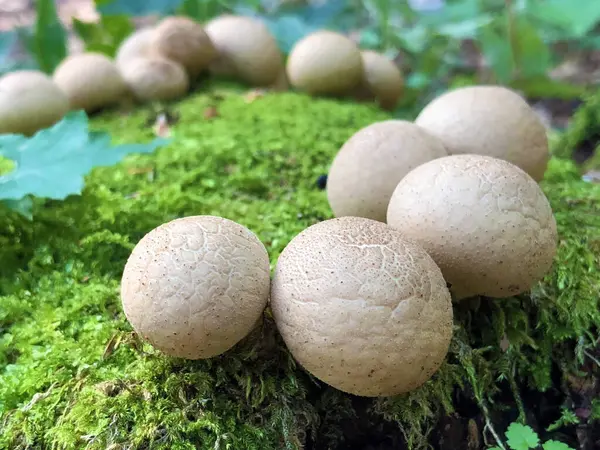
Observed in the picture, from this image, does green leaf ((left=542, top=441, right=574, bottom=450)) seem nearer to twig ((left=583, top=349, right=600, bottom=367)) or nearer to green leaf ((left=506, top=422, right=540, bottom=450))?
green leaf ((left=506, top=422, right=540, bottom=450))

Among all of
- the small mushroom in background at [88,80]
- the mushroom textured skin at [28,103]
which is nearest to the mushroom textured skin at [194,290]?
the mushroom textured skin at [28,103]

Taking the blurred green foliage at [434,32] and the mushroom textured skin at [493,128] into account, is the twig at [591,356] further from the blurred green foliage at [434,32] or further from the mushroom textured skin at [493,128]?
the blurred green foliage at [434,32]

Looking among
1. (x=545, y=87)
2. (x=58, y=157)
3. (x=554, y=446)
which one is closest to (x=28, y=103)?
(x=58, y=157)

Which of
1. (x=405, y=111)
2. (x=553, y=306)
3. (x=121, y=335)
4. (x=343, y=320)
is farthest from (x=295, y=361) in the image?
(x=405, y=111)

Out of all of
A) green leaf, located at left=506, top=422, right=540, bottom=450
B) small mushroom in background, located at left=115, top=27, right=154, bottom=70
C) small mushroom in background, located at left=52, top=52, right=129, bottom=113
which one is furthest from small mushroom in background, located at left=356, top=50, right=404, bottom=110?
green leaf, located at left=506, top=422, right=540, bottom=450

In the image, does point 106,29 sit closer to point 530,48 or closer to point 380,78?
point 380,78
